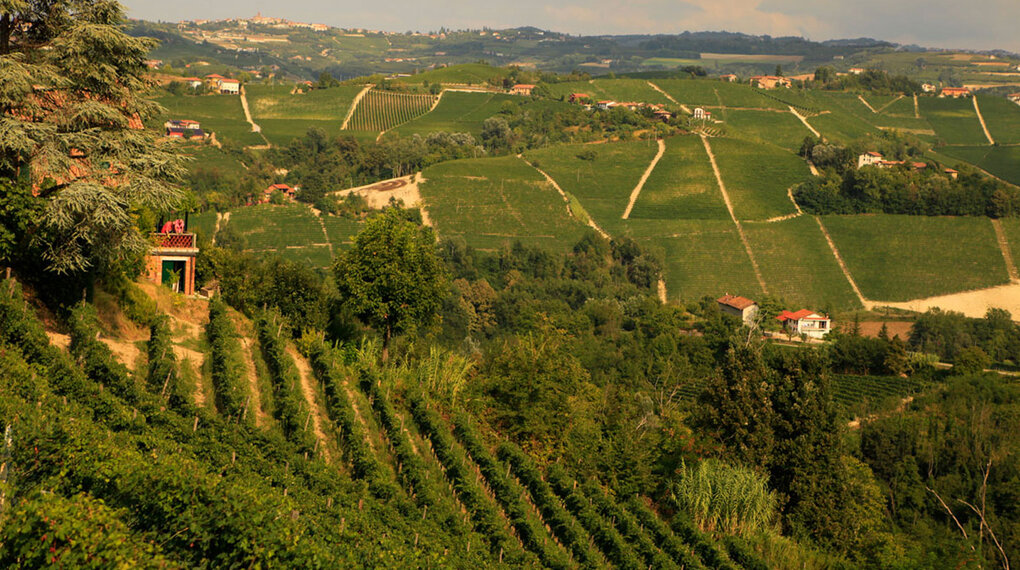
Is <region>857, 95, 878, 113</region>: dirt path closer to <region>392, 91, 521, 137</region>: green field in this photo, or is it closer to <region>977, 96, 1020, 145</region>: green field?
<region>977, 96, 1020, 145</region>: green field

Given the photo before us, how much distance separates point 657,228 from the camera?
102625mm

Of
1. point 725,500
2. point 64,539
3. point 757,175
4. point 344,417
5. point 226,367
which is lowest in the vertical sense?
point 725,500

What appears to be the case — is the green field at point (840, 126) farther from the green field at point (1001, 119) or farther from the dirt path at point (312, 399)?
the dirt path at point (312, 399)

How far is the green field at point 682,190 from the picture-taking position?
107125 millimetres

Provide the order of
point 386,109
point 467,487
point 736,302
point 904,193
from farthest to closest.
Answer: point 386,109, point 904,193, point 736,302, point 467,487

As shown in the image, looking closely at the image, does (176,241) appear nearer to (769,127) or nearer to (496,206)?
(496,206)

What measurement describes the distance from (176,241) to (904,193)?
102 meters

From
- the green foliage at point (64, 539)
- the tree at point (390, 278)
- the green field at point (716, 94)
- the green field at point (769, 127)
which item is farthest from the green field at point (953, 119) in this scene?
the green foliage at point (64, 539)

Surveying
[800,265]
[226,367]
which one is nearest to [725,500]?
[226,367]

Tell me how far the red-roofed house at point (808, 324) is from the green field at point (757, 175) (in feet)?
96.4

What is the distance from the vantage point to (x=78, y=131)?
19172mm

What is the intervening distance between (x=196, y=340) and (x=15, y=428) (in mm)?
10323

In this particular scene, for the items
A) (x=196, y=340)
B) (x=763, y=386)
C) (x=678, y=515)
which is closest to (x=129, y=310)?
(x=196, y=340)

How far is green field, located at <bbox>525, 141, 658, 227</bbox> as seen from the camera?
360 ft
